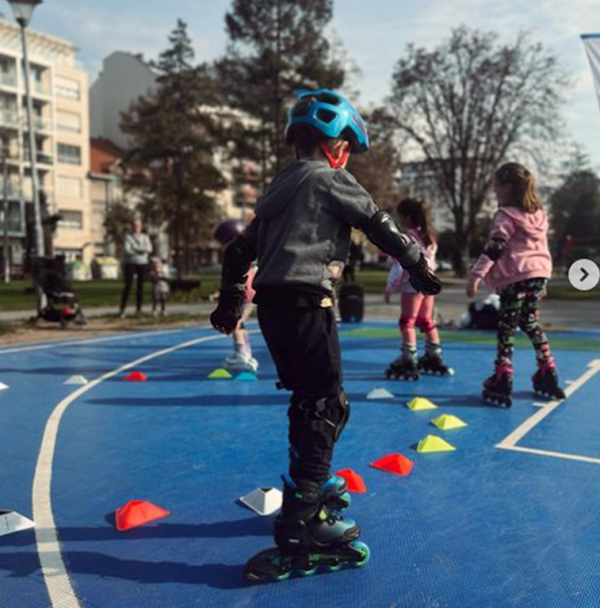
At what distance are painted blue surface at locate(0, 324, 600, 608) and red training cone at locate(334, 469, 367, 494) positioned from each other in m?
0.07

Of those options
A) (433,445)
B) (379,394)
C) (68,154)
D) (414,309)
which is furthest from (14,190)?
(433,445)

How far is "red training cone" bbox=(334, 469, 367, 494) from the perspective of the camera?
3.62 meters

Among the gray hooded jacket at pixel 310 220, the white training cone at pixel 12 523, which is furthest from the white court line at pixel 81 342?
the gray hooded jacket at pixel 310 220

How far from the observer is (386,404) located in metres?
5.91

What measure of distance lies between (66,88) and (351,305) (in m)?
59.7

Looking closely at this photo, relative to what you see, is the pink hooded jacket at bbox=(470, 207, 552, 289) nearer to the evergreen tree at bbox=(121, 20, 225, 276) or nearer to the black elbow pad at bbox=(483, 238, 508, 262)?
the black elbow pad at bbox=(483, 238, 508, 262)

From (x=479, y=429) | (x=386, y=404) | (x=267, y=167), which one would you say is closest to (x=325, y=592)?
(x=479, y=429)

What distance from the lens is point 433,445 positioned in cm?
444

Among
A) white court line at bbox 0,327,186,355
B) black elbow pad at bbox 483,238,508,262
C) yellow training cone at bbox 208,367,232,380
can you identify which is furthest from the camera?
white court line at bbox 0,327,186,355

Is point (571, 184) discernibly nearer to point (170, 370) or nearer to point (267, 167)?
point (267, 167)

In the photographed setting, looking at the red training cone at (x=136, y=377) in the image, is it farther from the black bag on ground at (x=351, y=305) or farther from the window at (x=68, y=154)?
the window at (x=68, y=154)

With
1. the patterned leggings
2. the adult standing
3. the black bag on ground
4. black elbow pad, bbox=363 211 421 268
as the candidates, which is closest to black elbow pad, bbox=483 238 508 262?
Result: the patterned leggings

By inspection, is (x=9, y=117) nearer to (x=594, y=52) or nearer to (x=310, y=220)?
(x=594, y=52)

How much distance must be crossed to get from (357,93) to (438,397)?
30793 mm
